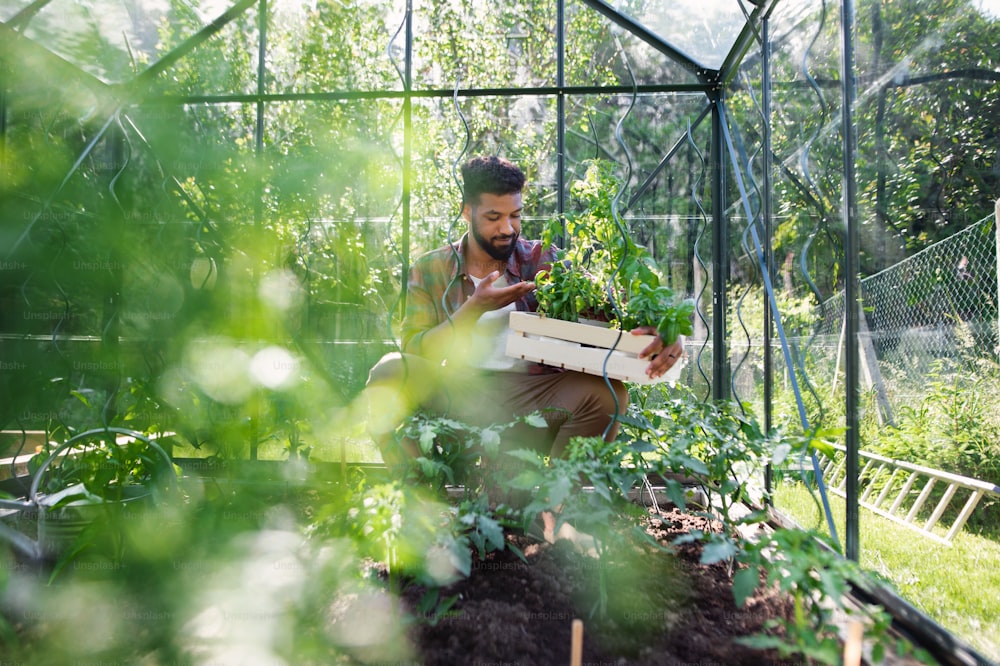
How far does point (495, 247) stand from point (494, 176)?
274 millimetres

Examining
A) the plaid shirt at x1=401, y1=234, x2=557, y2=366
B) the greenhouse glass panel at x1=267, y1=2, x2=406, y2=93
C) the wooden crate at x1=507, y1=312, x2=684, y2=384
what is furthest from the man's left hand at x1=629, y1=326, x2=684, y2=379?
the greenhouse glass panel at x1=267, y1=2, x2=406, y2=93

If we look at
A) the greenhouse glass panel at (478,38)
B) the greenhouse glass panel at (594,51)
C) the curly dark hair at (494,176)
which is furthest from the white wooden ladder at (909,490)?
the greenhouse glass panel at (478,38)

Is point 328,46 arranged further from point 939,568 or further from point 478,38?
point 939,568

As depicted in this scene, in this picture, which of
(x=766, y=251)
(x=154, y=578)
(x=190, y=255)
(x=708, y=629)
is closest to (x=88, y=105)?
(x=190, y=255)

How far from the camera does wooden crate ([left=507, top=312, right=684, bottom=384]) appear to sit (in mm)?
1502

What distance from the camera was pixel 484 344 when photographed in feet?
6.66

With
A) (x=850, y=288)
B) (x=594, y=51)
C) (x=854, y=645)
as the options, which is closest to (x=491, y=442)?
(x=854, y=645)

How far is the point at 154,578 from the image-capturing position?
56.3 inches

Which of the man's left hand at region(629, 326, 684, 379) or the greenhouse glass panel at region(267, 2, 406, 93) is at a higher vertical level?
the greenhouse glass panel at region(267, 2, 406, 93)

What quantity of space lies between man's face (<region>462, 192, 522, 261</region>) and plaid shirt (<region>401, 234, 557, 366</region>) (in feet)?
0.24

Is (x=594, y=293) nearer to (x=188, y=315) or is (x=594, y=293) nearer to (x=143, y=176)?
(x=188, y=315)

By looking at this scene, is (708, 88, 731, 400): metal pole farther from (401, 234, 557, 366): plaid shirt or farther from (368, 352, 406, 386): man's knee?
(368, 352, 406, 386): man's knee

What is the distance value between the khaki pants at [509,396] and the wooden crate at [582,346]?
169mm

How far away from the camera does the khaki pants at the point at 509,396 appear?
1.77 meters
